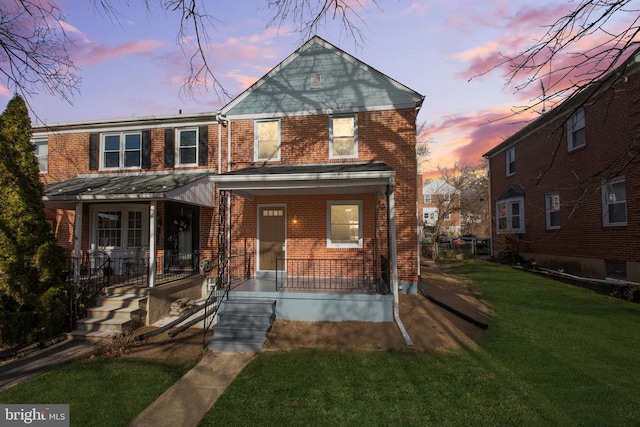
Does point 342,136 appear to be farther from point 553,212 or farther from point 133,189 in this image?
point 553,212

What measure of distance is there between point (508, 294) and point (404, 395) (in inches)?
293

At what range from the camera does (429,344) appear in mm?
6301

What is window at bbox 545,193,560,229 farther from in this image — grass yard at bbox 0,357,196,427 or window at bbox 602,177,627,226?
grass yard at bbox 0,357,196,427

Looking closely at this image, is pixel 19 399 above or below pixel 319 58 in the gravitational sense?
below

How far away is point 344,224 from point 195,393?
6377mm

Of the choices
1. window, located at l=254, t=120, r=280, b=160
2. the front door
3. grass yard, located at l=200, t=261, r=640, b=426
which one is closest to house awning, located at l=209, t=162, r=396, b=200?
the front door

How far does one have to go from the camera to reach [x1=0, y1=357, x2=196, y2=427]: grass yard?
4195mm

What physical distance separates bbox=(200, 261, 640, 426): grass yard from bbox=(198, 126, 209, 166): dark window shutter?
7.26m

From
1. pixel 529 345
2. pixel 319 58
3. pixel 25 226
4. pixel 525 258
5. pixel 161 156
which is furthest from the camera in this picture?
pixel 525 258

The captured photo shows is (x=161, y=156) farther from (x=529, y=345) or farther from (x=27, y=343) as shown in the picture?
(x=529, y=345)

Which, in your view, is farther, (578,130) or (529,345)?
(578,130)

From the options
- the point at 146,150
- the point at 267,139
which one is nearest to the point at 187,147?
the point at 146,150

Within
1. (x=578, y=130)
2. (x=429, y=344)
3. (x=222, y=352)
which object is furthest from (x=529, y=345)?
(x=578, y=130)

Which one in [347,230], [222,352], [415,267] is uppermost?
[347,230]
